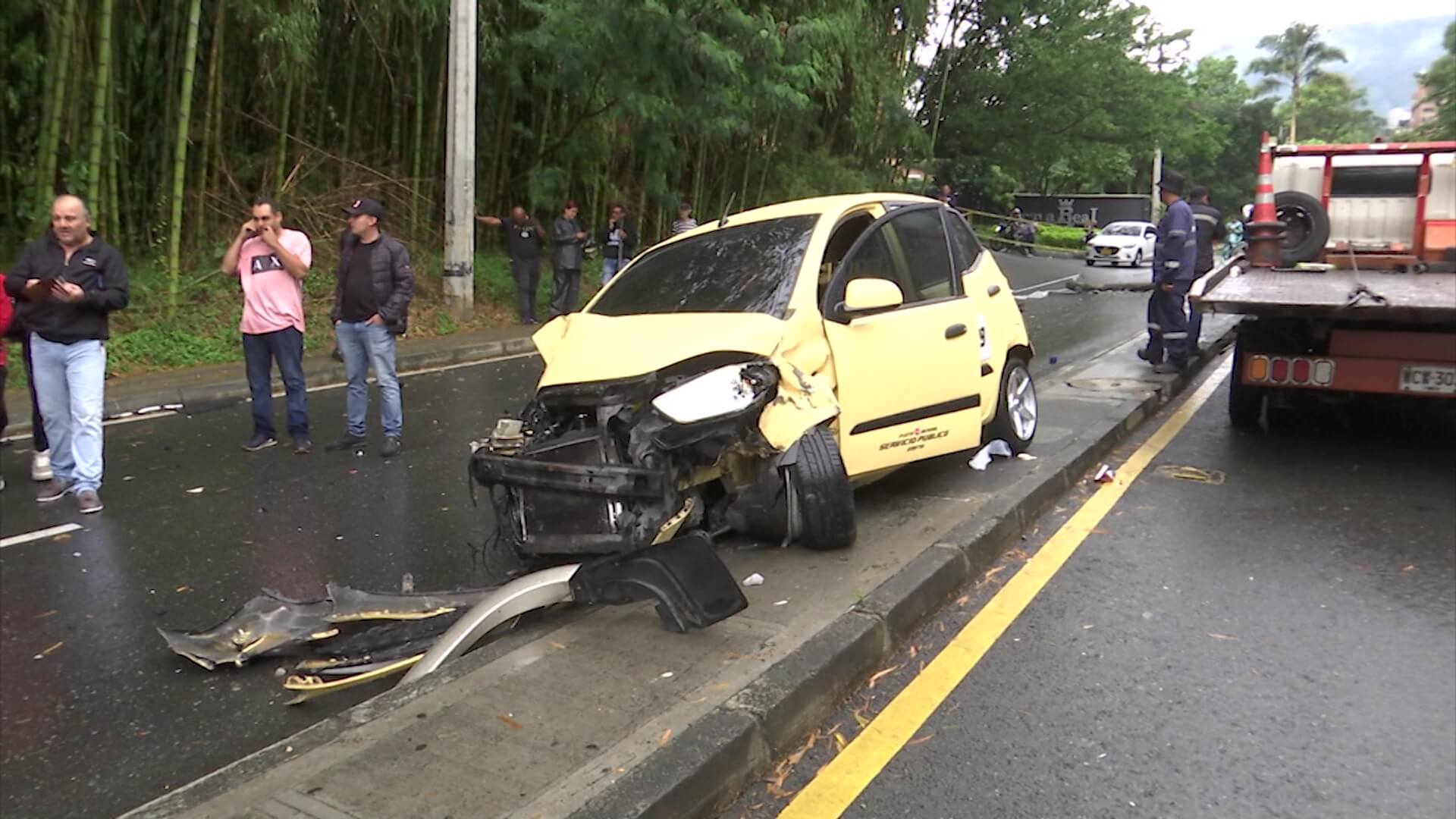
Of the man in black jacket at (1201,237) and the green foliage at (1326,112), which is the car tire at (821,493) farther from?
the green foliage at (1326,112)

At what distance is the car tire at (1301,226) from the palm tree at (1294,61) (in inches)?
2584

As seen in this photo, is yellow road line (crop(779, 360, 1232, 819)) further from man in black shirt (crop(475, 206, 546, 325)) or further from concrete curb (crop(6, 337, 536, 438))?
man in black shirt (crop(475, 206, 546, 325))

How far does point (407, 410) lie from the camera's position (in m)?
9.05

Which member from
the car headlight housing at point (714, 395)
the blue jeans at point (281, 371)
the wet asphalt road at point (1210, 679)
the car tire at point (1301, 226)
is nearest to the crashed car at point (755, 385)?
the car headlight housing at point (714, 395)

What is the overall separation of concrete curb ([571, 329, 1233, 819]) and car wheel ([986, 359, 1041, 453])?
107cm

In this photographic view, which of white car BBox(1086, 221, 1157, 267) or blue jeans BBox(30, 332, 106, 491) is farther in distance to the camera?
white car BBox(1086, 221, 1157, 267)

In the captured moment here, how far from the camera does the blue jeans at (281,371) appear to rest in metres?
7.39

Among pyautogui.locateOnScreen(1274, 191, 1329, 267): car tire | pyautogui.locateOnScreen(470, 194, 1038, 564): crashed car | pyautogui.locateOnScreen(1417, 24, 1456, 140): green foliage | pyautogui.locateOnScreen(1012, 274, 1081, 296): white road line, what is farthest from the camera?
pyautogui.locateOnScreen(1417, 24, 1456, 140): green foliage

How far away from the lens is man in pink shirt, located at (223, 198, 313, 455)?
23.6 feet

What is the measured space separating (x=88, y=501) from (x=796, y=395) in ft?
14.4

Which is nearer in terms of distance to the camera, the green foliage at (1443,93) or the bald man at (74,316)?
the bald man at (74,316)

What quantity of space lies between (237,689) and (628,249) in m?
12.6

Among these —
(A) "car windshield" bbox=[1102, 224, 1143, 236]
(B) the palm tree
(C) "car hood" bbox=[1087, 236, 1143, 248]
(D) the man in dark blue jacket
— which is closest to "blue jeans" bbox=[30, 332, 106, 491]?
(D) the man in dark blue jacket

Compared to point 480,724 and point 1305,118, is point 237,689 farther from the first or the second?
point 1305,118
